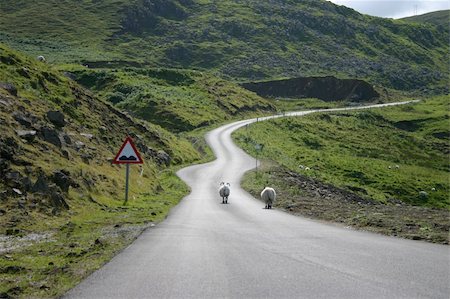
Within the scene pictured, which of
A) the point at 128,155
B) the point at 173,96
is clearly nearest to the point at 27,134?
the point at 128,155

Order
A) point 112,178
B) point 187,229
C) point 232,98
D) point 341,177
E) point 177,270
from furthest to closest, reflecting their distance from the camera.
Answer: point 232,98
point 341,177
point 112,178
point 187,229
point 177,270

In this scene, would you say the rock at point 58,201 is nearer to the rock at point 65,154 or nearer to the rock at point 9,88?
the rock at point 65,154

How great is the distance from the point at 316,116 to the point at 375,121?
638 inches

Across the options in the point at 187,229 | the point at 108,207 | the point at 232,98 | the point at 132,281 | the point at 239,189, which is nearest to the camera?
the point at 132,281

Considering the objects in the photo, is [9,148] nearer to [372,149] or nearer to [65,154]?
[65,154]

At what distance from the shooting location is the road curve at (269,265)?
Answer: 7.92 m

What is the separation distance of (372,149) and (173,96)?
135 ft

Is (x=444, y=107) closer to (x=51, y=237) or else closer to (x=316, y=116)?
(x=316, y=116)

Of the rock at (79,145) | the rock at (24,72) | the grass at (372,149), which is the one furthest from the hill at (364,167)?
the rock at (24,72)

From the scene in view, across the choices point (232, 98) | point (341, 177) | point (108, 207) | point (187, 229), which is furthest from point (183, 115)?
point (187, 229)

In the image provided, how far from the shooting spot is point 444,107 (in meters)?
135

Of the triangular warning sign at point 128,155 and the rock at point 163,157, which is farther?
the rock at point 163,157

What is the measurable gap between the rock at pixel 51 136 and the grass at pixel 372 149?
29974mm

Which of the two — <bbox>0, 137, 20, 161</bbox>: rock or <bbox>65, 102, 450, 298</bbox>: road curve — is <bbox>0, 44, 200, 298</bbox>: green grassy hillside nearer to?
<bbox>0, 137, 20, 161</bbox>: rock
